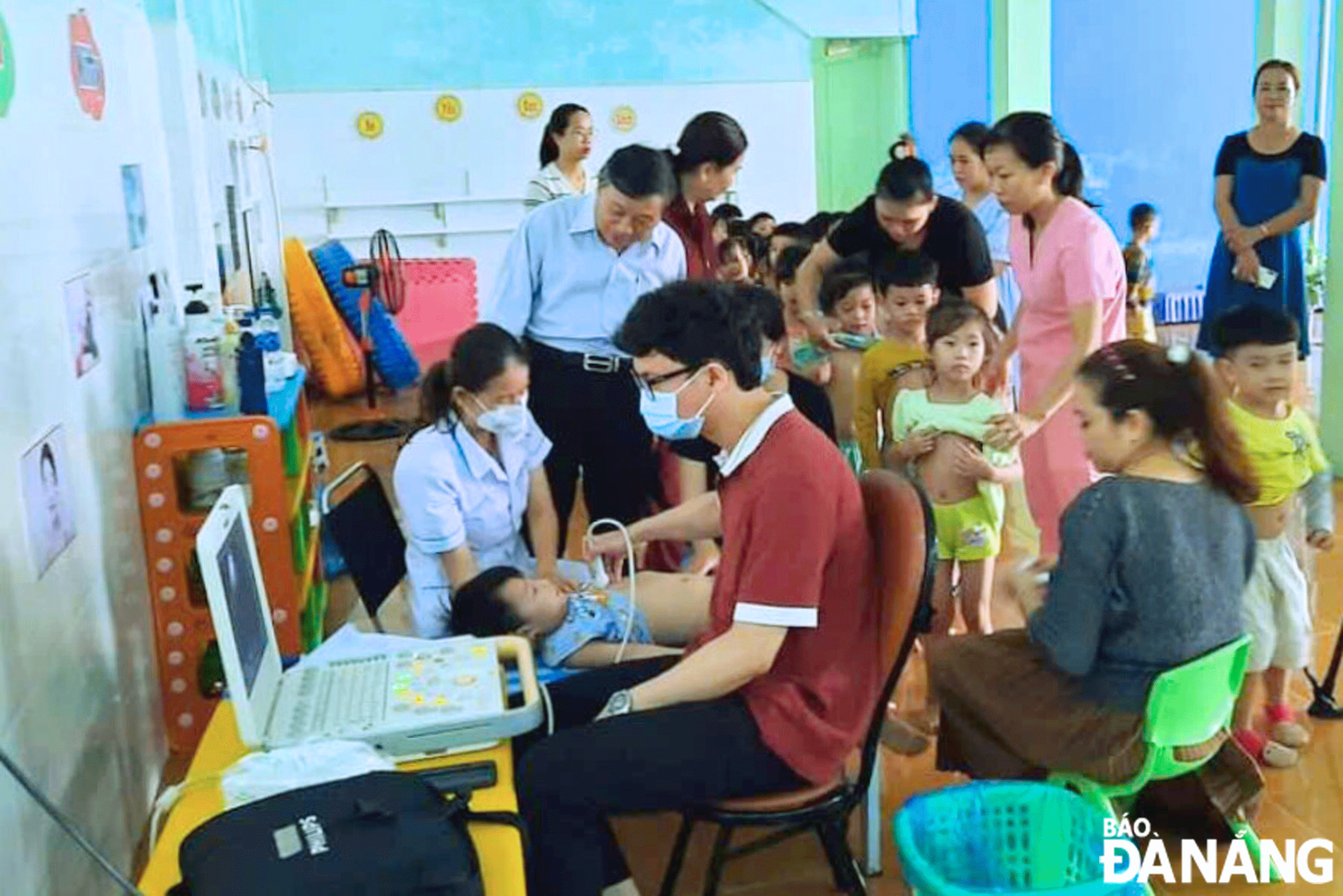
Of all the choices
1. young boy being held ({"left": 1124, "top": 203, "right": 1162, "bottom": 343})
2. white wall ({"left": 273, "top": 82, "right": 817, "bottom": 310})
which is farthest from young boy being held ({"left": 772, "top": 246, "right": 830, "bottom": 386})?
white wall ({"left": 273, "top": 82, "right": 817, "bottom": 310})

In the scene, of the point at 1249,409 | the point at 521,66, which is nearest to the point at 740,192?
the point at 521,66

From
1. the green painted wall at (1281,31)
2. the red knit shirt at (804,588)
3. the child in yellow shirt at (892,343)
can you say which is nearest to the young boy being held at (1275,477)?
the child in yellow shirt at (892,343)

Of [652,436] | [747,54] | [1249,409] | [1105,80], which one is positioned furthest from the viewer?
[747,54]

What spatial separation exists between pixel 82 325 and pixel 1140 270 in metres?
6.32

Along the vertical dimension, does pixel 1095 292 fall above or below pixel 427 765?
above

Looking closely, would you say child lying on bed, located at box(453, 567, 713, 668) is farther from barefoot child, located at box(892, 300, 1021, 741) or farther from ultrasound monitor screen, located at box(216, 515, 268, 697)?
barefoot child, located at box(892, 300, 1021, 741)

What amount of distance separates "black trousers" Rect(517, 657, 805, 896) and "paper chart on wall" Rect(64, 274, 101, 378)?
1.20m

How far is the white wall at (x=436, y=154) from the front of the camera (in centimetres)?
880

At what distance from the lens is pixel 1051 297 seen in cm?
306

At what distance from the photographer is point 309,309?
25.7 feet

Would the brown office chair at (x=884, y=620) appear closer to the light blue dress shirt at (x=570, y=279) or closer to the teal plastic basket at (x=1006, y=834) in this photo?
the teal plastic basket at (x=1006, y=834)

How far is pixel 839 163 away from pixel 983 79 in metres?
1.34

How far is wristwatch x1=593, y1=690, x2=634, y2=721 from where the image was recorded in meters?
1.91

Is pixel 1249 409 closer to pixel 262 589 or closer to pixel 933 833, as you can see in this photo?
pixel 933 833
